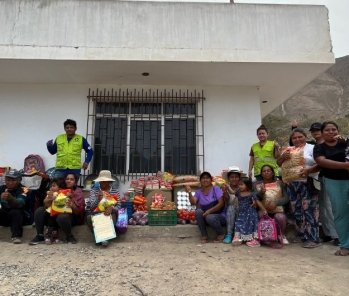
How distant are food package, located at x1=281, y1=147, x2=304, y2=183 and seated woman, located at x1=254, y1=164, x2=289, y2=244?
0.57ft

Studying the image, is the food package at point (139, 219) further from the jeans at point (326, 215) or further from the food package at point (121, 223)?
the jeans at point (326, 215)

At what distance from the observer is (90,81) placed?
A: 6543mm

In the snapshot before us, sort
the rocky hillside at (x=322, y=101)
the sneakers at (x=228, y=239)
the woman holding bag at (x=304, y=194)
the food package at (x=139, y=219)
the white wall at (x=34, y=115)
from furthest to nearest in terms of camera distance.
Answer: the rocky hillside at (x=322, y=101) < the white wall at (x=34, y=115) < the food package at (x=139, y=219) < the sneakers at (x=228, y=239) < the woman holding bag at (x=304, y=194)

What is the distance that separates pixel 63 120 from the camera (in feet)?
21.3

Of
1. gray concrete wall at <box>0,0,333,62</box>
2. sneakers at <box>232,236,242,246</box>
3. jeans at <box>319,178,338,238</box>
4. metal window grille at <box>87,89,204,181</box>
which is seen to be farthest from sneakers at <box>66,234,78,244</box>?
jeans at <box>319,178,338,238</box>

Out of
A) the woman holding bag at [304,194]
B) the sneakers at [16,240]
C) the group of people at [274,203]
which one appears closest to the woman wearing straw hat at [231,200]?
the group of people at [274,203]

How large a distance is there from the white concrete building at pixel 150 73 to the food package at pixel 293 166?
1.80 metres

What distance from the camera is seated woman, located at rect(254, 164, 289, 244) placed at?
451 cm

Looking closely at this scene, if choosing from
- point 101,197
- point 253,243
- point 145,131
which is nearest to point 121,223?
point 101,197

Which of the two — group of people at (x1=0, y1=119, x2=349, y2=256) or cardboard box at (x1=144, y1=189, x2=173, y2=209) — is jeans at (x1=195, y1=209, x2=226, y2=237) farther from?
cardboard box at (x1=144, y1=189, x2=173, y2=209)

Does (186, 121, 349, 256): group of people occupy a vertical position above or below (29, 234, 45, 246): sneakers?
above

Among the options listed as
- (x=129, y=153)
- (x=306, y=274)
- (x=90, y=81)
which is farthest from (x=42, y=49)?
(x=306, y=274)

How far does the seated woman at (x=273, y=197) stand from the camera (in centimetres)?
451

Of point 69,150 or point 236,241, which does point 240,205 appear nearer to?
point 236,241
